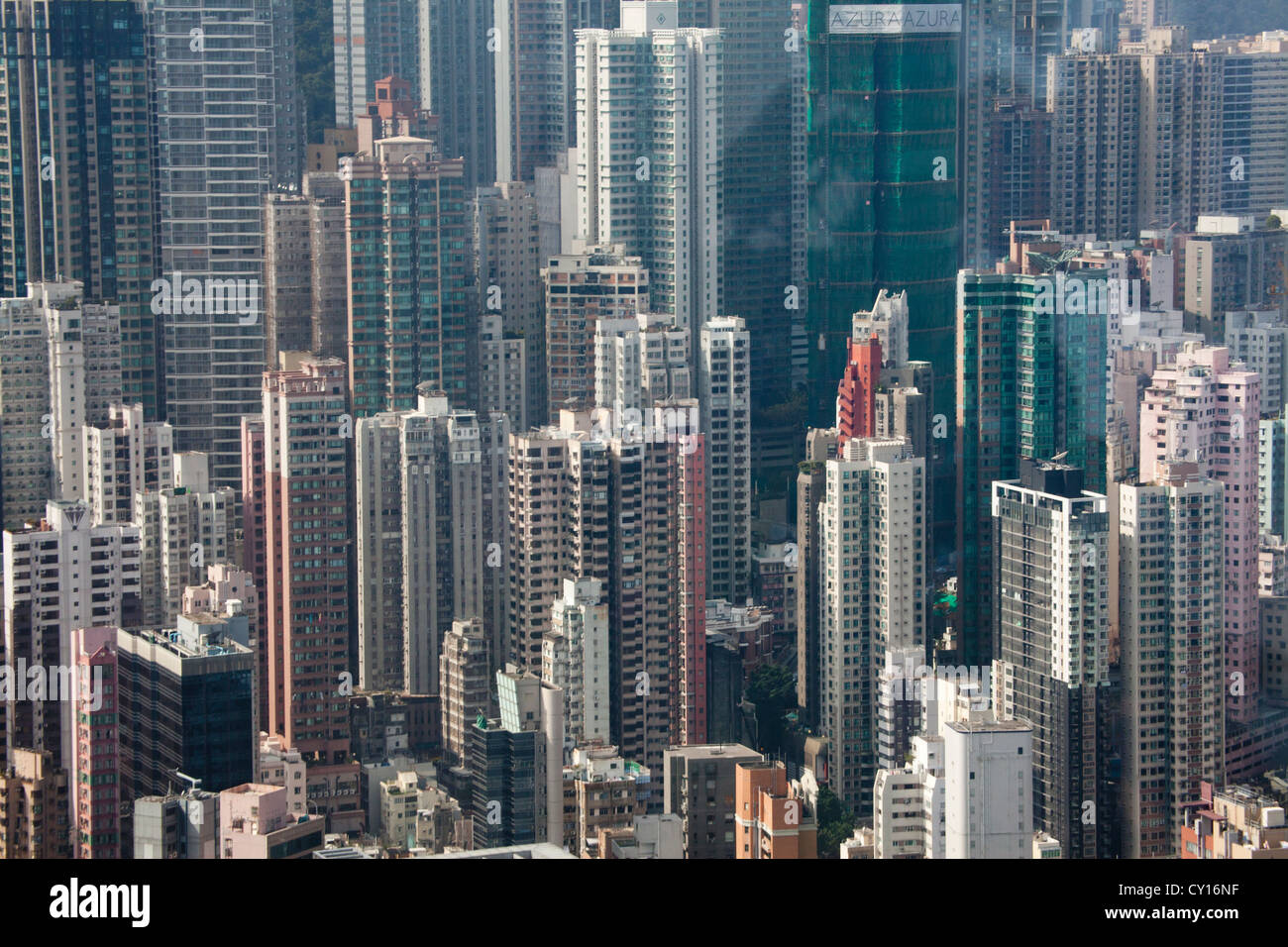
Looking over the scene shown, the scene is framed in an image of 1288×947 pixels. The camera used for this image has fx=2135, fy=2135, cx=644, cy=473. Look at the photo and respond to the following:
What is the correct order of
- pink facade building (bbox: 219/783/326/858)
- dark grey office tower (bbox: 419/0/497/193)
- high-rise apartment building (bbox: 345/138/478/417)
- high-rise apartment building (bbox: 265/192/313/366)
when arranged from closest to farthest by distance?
pink facade building (bbox: 219/783/326/858) → high-rise apartment building (bbox: 345/138/478/417) → high-rise apartment building (bbox: 265/192/313/366) → dark grey office tower (bbox: 419/0/497/193)

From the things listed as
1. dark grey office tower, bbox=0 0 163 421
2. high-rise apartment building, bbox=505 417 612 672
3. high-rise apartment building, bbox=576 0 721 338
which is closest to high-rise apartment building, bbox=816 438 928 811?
high-rise apartment building, bbox=505 417 612 672

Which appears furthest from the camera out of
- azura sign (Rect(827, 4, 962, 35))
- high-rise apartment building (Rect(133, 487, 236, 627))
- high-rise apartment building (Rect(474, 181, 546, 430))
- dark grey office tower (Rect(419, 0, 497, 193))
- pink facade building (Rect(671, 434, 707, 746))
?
azura sign (Rect(827, 4, 962, 35))

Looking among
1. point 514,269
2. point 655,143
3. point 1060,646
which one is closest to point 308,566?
point 1060,646

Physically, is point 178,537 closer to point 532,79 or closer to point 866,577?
point 866,577

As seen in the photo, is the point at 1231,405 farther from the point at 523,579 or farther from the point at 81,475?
the point at 81,475

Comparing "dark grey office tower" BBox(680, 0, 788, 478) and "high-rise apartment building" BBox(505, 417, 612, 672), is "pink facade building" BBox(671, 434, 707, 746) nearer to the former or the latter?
"high-rise apartment building" BBox(505, 417, 612, 672)

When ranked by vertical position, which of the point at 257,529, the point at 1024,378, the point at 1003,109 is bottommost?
the point at 257,529
